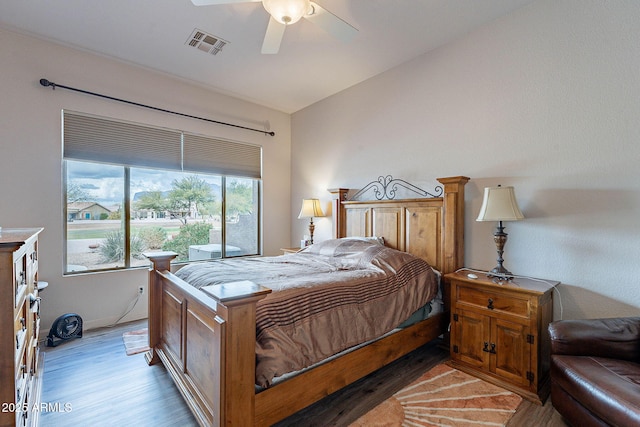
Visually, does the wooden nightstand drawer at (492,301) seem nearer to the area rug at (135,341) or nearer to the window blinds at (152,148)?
the area rug at (135,341)

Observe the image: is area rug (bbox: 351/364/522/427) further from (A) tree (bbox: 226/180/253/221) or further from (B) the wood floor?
(A) tree (bbox: 226/180/253/221)

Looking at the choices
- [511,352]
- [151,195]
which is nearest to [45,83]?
[151,195]

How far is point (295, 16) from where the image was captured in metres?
2.02

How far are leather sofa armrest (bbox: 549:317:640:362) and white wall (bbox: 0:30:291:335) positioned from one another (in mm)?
4168

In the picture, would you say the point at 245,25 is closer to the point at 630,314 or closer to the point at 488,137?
the point at 488,137

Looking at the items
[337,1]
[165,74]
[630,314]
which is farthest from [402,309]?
[165,74]

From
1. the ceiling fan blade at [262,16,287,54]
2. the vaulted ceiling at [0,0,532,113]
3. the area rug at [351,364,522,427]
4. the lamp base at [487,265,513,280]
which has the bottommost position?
the area rug at [351,364,522,427]

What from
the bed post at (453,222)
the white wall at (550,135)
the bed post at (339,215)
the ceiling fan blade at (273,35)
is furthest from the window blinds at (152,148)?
the bed post at (453,222)

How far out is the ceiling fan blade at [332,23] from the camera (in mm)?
2045

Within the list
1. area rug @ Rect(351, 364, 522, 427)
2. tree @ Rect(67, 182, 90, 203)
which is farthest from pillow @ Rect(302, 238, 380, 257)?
tree @ Rect(67, 182, 90, 203)

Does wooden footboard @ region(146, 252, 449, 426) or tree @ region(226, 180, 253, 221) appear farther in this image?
tree @ region(226, 180, 253, 221)

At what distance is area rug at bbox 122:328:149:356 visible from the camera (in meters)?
2.78

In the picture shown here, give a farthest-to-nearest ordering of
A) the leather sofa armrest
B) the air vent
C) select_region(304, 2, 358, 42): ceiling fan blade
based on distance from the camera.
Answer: the air vent < select_region(304, 2, 358, 42): ceiling fan blade < the leather sofa armrest

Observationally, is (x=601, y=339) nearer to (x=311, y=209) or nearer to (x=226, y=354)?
(x=226, y=354)
